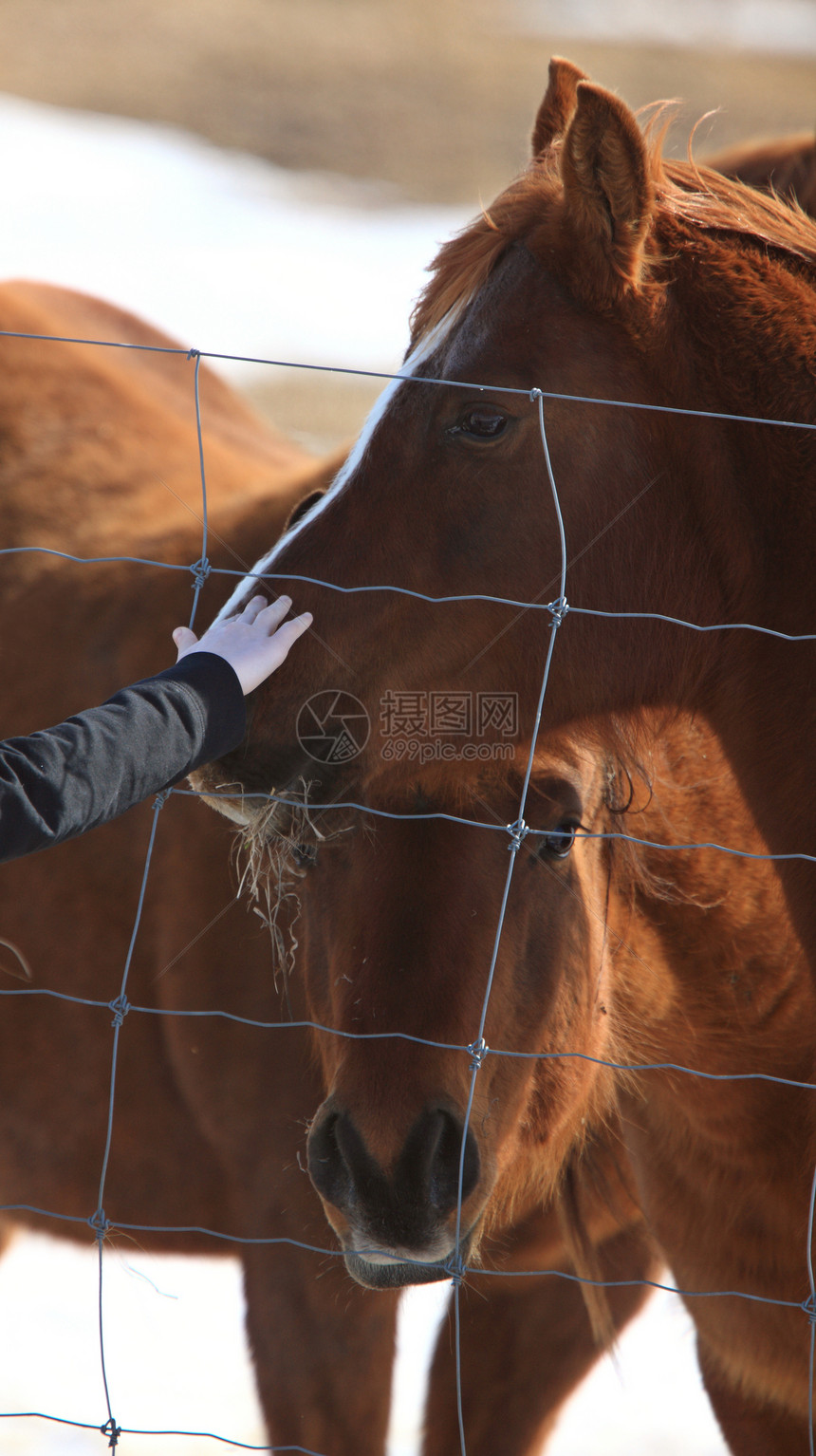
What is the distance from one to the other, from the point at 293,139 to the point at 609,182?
1609 centimetres

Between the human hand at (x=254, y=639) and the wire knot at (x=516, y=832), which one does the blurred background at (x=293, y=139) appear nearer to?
the wire knot at (x=516, y=832)

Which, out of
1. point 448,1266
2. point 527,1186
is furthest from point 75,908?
point 448,1266

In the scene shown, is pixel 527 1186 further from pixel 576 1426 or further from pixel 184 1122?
pixel 576 1426

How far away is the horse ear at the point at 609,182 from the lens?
4.43 ft

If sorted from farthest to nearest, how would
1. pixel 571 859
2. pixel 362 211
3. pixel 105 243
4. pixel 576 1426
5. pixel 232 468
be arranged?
pixel 362 211 < pixel 105 243 < pixel 232 468 < pixel 576 1426 < pixel 571 859

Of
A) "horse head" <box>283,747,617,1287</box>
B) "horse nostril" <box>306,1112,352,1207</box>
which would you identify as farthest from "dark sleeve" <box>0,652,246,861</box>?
"horse nostril" <box>306,1112,352,1207</box>

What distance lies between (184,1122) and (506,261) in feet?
6.18

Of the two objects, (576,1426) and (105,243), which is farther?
(105,243)

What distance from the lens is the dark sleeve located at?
1132mm

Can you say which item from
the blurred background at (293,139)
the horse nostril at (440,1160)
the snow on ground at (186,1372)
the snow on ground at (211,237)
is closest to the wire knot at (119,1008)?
the horse nostril at (440,1160)

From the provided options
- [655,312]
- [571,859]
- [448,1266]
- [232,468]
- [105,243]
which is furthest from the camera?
[105,243]

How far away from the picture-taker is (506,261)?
1489 millimetres
